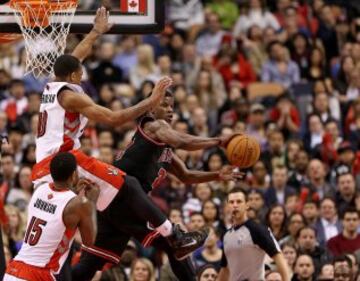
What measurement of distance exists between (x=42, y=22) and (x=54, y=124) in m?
1.24

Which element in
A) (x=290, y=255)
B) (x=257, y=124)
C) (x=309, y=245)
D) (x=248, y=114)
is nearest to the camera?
(x=290, y=255)

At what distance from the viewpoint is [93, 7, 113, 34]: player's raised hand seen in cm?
1245

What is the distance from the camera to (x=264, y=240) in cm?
1256

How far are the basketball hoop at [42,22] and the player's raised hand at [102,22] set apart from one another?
0.25 meters

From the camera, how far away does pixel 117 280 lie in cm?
1518

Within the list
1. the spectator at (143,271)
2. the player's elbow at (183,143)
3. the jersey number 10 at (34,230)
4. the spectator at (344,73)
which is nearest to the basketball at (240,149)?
the player's elbow at (183,143)

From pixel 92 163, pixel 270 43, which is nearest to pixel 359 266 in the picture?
pixel 92 163

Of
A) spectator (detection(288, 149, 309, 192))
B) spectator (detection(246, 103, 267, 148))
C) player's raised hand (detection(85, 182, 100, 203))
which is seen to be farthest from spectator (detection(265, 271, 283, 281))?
spectator (detection(246, 103, 267, 148))

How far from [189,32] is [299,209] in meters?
6.76

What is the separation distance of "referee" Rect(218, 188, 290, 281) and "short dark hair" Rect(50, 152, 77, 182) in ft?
7.16

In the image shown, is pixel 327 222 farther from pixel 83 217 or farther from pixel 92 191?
pixel 83 217

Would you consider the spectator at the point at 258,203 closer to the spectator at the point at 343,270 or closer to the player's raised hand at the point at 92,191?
the spectator at the point at 343,270

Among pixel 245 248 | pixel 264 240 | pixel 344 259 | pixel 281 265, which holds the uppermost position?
pixel 264 240

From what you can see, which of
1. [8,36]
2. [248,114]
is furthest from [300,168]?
[8,36]
